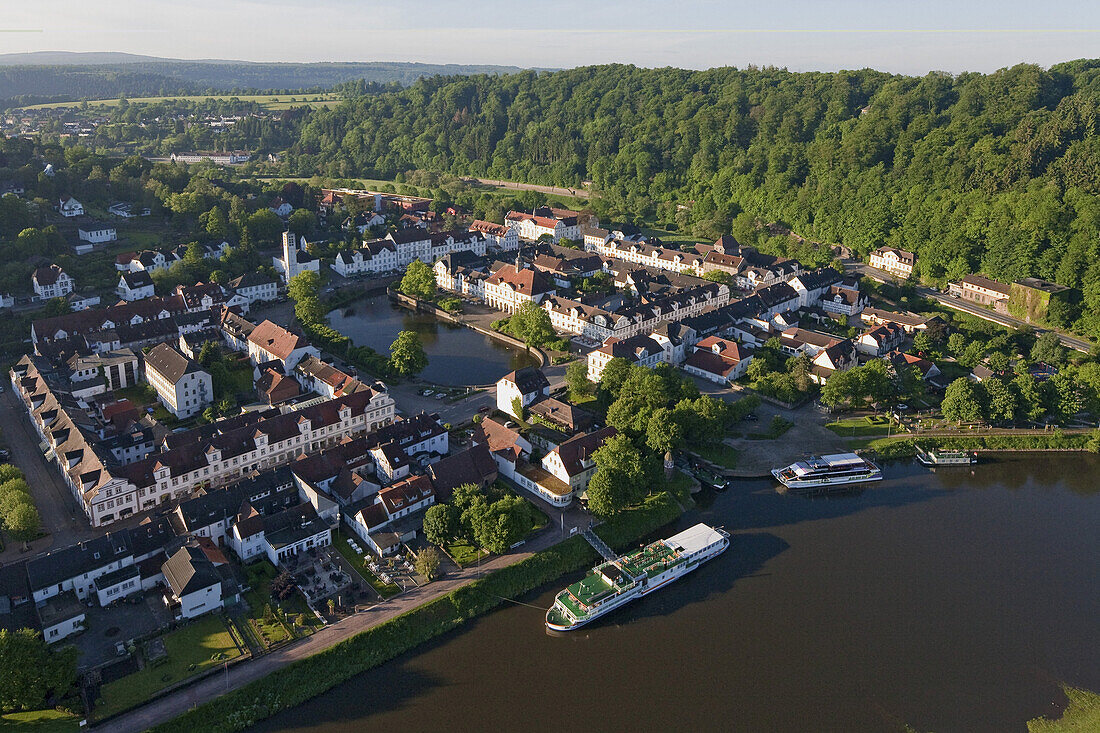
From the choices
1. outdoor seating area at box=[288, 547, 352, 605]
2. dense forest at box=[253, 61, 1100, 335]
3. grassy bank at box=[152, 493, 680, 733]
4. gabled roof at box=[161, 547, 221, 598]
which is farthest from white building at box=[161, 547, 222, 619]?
dense forest at box=[253, 61, 1100, 335]

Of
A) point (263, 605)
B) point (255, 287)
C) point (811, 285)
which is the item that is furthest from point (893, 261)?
point (263, 605)

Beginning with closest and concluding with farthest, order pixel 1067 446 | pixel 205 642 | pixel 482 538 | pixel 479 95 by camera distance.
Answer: pixel 205 642
pixel 482 538
pixel 1067 446
pixel 479 95

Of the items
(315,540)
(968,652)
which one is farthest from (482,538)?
(968,652)

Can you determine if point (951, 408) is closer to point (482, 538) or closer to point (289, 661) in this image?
point (482, 538)

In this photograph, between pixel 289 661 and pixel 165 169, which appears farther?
pixel 165 169

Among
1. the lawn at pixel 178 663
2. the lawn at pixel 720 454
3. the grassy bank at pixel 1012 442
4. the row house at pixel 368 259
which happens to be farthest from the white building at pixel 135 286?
the grassy bank at pixel 1012 442

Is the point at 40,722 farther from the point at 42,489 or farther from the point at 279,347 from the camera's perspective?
the point at 279,347
